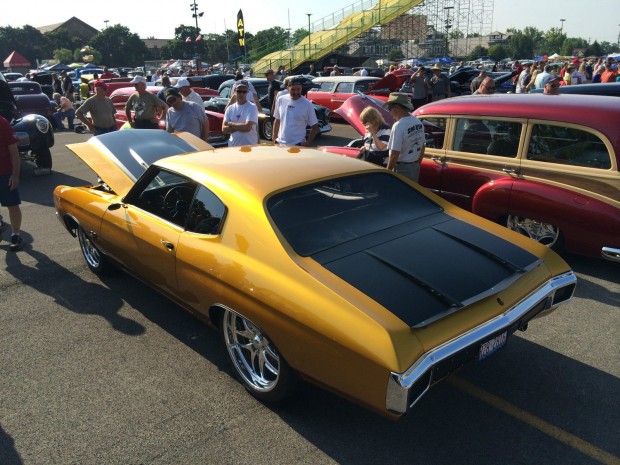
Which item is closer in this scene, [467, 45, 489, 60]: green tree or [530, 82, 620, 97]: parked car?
[530, 82, 620, 97]: parked car

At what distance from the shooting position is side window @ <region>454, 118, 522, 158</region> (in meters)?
5.52

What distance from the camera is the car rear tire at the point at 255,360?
9.84 feet

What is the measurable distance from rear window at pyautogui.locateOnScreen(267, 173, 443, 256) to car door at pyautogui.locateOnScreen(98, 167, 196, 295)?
86 centimetres

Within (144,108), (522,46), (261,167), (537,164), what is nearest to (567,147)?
(537,164)

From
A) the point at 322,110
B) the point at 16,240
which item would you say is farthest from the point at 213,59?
the point at 16,240

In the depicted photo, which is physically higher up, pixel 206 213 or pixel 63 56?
pixel 63 56

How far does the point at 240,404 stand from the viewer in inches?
128

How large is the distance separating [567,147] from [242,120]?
4262 mm

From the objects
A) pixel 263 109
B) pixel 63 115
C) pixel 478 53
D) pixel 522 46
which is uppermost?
pixel 263 109

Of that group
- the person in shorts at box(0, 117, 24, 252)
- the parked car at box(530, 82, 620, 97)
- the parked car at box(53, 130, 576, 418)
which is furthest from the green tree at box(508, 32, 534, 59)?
the parked car at box(53, 130, 576, 418)

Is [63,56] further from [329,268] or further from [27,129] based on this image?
[329,268]

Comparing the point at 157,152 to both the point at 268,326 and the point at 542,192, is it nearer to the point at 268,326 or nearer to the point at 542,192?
the point at 268,326

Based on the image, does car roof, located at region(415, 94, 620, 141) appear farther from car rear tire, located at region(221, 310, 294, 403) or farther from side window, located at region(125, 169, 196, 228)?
car rear tire, located at region(221, 310, 294, 403)

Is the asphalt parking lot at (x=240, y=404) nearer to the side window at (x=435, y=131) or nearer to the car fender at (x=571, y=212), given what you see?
the car fender at (x=571, y=212)
